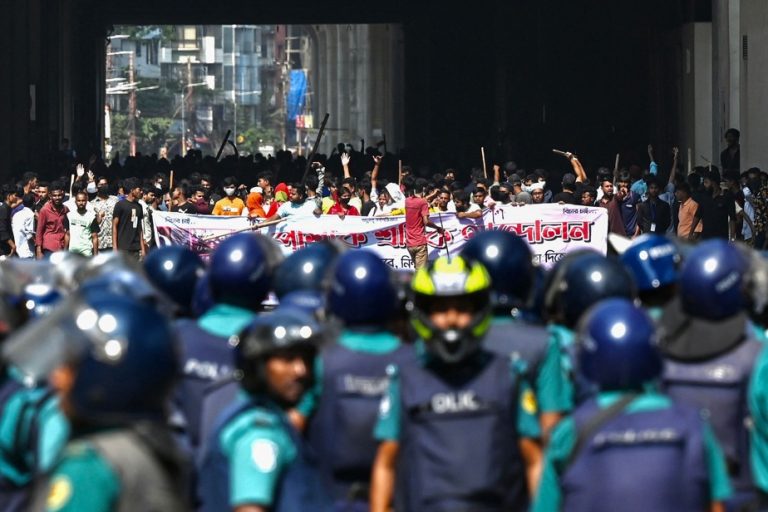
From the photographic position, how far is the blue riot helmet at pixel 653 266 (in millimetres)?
7578

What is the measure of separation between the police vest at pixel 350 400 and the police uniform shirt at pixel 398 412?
402 millimetres

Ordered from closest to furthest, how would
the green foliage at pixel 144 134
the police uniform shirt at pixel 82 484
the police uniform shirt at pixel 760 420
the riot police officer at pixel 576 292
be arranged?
the police uniform shirt at pixel 82 484 < the police uniform shirt at pixel 760 420 < the riot police officer at pixel 576 292 < the green foliage at pixel 144 134

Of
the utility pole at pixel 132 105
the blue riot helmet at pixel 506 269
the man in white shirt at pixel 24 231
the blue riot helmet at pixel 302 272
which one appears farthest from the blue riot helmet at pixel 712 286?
the utility pole at pixel 132 105

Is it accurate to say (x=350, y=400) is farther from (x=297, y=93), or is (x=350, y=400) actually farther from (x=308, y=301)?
(x=297, y=93)

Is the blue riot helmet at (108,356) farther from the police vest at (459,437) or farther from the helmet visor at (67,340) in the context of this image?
the police vest at (459,437)

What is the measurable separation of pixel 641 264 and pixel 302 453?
2614 mm

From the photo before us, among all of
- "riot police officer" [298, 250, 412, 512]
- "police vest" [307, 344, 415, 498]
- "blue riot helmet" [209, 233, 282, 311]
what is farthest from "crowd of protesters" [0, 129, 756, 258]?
"police vest" [307, 344, 415, 498]

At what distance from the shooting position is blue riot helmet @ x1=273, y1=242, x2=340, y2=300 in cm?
776

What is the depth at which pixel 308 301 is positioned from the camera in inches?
294

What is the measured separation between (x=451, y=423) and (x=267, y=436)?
0.95 metres

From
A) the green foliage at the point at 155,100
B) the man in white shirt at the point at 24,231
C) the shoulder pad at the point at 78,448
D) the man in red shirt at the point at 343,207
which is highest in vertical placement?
the green foliage at the point at 155,100

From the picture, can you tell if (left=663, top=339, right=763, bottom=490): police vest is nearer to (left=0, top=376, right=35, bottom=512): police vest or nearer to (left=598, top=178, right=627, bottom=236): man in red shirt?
(left=0, top=376, right=35, bottom=512): police vest

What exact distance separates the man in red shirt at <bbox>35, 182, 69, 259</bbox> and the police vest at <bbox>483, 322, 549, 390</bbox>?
54.2ft

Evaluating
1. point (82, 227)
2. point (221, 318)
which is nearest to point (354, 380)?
point (221, 318)
